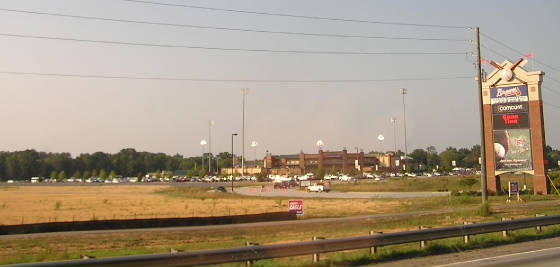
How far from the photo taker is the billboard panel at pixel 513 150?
53406 millimetres

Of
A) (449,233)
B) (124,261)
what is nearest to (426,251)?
(449,233)

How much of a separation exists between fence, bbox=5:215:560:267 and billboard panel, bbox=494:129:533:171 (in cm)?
3961

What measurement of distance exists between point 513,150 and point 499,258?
1730 inches

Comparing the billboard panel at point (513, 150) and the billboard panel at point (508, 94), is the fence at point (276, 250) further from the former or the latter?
the billboard panel at point (508, 94)

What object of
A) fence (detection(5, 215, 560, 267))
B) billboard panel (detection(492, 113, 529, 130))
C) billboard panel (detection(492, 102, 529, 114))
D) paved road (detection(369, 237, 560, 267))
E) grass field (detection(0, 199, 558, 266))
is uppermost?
billboard panel (detection(492, 102, 529, 114))

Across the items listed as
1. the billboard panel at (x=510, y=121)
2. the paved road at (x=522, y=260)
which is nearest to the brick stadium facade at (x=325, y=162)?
the billboard panel at (x=510, y=121)

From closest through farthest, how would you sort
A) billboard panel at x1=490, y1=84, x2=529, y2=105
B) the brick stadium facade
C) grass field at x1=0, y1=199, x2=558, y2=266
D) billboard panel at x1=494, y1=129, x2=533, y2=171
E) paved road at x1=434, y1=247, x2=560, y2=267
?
paved road at x1=434, y1=247, x2=560, y2=267
grass field at x1=0, y1=199, x2=558, y2=266
billboard panel at x1=490, y1=84, x2=529, y2=105
billboard panel at x1=494, y1=129, x2=533, y2=171
the brick stadium facade

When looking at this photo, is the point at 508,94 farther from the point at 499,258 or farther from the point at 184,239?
the point at 499,258

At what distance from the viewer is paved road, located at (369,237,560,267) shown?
1344 centimetres

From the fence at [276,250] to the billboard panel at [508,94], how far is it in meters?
40.0

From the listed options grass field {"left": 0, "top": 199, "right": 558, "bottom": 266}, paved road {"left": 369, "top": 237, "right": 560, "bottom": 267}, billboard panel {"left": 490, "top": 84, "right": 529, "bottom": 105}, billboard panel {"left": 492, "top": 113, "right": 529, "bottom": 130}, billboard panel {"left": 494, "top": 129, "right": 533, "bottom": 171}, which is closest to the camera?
paved road {"left": 369, "top": 237, "right": 560, "bottom": 267}

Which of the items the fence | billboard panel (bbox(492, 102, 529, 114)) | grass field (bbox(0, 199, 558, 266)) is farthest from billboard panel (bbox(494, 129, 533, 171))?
the fence

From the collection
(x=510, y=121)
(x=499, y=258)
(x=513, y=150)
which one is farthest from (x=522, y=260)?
(x=510, y=121)

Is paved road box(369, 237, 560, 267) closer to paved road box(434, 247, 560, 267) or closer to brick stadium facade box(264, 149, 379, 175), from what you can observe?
paved road box(434, 247, 560, 267)
